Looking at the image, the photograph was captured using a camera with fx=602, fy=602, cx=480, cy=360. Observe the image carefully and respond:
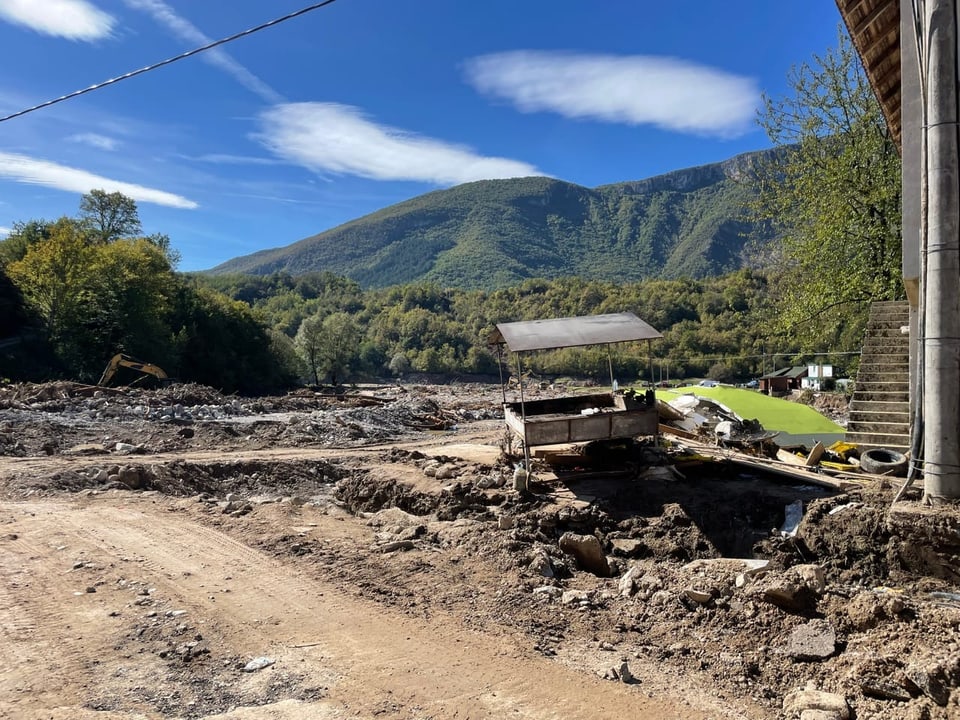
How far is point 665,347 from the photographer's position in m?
77.7

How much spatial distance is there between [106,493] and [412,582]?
297 inches

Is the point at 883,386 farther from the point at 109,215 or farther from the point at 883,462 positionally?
the point at 109,215

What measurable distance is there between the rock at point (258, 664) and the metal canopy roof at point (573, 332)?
5968 mm

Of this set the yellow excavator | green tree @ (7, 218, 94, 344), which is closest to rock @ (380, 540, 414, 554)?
the yellow excavator

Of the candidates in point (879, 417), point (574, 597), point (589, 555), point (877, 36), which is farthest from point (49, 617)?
point (877, 36)

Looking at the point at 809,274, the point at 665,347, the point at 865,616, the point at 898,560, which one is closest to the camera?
the point at 865,616

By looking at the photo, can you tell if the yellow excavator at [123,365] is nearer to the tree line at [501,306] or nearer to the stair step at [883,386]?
the tree line at [501,306]

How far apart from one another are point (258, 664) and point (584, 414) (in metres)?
7.28

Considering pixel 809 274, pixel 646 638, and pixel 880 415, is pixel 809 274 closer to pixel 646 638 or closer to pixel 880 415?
pixel 880 415

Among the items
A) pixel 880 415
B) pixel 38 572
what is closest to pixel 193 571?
pixel 38 572

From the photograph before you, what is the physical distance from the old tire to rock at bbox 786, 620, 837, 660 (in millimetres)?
4442

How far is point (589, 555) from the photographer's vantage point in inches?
280

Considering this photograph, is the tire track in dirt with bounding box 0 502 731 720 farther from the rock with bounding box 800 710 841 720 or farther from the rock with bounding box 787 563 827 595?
the rock with bounding box 787 563 827 595

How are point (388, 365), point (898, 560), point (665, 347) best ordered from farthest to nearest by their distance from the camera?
1. point (388, 365)
2. point (665, 347)
3. point (898, 560)
